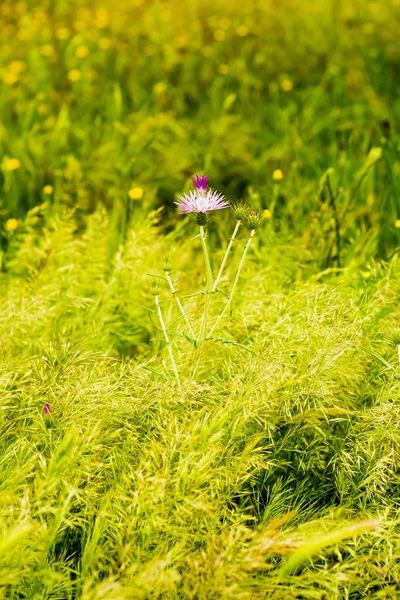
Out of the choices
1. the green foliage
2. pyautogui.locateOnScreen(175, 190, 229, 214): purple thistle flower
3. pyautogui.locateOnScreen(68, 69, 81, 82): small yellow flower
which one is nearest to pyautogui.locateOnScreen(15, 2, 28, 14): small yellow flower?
pyautogui.locateOnScreen(68, 69, 81, 82): small yellow flower

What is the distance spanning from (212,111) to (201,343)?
2.02 metres

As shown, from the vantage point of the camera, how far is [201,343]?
1432 millimetres

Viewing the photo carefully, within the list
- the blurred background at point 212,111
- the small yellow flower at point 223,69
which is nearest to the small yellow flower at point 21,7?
the blurred background at point 212,111

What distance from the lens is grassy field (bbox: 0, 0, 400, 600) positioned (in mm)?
1188

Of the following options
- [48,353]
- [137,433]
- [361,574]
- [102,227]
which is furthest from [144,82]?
[361,574]

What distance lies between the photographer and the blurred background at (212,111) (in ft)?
7.85

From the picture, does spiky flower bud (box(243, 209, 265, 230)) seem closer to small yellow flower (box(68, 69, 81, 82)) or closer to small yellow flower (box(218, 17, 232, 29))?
small yellow flower (box(68, 69, 81, 82))

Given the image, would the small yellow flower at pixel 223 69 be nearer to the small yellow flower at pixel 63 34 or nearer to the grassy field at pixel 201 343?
the grassy field at pixel 201 343

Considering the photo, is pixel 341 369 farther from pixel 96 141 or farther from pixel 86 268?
pixel 96 141

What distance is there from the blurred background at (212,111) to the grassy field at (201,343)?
0.05 ft

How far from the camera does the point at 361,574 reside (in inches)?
47.8

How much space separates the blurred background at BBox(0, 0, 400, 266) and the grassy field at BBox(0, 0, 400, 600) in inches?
0.6

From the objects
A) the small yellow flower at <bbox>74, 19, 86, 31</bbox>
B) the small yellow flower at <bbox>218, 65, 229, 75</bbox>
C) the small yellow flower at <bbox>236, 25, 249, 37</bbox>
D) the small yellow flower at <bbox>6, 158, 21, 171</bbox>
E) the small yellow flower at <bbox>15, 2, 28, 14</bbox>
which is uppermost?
the small yellow flower at <bbox>15, 2, 28, 14</bbox>

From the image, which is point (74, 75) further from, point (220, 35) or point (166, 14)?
point (166, 14)
